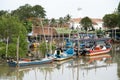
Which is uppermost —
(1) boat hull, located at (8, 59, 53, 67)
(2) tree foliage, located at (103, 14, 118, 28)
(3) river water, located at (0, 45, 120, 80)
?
(2) tree foliage, located at (103, 14, 118, 28)

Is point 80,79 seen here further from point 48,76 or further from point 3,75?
point 3,75

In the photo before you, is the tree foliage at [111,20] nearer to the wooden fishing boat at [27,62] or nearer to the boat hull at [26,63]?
the wooden fishing boat at [27,62]

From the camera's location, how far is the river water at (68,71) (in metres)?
32.7

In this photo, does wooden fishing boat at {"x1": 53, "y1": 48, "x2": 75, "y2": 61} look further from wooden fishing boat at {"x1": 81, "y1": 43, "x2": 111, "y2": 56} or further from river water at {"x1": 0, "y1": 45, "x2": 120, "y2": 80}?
wooden fishing boat at {"x1": 81, "y1": 43, "x2": 111, "y2": 56}

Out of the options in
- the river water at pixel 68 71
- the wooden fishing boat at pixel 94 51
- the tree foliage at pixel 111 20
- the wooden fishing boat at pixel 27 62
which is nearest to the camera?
the river water at pixel 68 71

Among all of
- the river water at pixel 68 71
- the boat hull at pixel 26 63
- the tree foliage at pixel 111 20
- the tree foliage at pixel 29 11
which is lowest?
the river water at pixel 68 71

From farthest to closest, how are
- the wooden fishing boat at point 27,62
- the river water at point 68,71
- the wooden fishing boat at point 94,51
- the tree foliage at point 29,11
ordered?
1. the tree foliage at point 29,11
2. the wooden fishing boat at point 94,51
3. the wooden fishing boat at point 27,62
4. the river water at point 68,71

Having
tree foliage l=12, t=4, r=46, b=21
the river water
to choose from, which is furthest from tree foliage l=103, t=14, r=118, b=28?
the river water

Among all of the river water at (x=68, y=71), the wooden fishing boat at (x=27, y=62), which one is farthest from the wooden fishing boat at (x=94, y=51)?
the wooden fishing boat at (x=27, y=62)

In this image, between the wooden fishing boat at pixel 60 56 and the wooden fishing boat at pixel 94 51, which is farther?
the wooden fishing boat at pixel 94 51

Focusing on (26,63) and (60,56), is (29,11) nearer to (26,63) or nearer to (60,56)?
(60,56)

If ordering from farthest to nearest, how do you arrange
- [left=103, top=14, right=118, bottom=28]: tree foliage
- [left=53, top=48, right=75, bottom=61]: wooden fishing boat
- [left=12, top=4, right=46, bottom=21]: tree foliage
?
[left=12, top=4, right=46, bottom=21]: tree foliage
[left=103, top=14, right=118, bottom=28]: tree foliage
[left=53, top=48, right=75, bottom=61]: wooden fishing boat

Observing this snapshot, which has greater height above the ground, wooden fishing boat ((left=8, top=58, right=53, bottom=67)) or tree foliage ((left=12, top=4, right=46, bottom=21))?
tree foliage ((left=12, top=4, right=46, bottom=21))

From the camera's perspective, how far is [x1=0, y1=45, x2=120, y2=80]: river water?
32656 millimetres
